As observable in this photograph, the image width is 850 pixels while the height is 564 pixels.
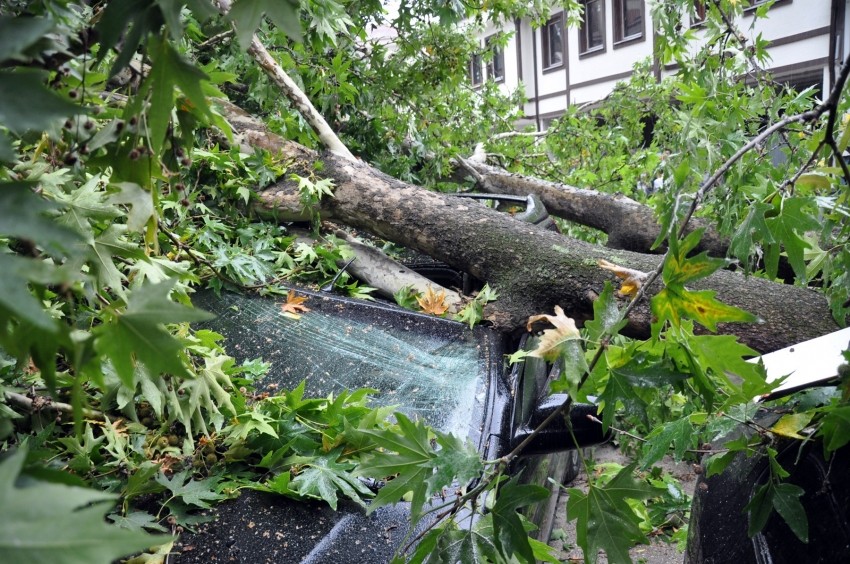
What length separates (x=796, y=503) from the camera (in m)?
1.10

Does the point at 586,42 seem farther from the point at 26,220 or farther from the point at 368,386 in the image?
the point at 26,220

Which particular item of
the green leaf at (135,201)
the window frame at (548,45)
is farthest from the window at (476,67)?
the green leaf at (135,201)

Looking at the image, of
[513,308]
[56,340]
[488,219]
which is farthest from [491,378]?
[56,340]

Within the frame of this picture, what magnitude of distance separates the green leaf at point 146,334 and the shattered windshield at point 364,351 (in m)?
1.59

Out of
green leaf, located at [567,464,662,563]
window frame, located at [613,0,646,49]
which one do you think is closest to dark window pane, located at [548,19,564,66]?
window frame, located at [613,0,646,49]

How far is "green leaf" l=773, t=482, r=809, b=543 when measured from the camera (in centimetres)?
109

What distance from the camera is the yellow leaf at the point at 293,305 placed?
10.0 feet

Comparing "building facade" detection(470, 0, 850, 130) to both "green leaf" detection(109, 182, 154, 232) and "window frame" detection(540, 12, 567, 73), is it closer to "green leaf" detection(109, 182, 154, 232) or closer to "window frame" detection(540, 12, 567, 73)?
"window frame" detection(540, 12, 567, 73)

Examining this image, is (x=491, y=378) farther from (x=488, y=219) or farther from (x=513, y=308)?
(x=488, y=219)

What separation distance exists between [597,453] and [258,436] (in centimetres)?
392

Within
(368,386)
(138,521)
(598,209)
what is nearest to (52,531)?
(138,521)

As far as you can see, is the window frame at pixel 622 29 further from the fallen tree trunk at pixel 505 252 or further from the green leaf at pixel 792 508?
the green leaf at pixel 792 508

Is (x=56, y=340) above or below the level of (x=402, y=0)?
below

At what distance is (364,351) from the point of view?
278cm
